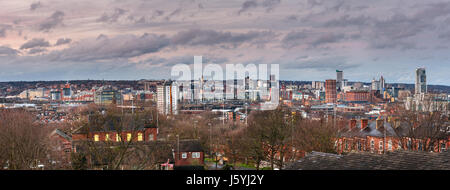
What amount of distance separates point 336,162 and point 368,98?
125893 mm

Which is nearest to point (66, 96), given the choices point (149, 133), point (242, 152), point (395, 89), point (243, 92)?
point (243, 92)

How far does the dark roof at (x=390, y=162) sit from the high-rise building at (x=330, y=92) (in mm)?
120093

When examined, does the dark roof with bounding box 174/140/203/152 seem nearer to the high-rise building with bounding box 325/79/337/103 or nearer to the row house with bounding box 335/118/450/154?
the row house with bounding box 335/118/450/154

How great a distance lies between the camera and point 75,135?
3020cm

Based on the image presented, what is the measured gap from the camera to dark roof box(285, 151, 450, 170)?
838 cm

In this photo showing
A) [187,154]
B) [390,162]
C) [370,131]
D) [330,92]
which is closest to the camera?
[390,162]

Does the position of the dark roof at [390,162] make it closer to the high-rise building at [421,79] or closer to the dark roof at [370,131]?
the dark roof at [370,131]

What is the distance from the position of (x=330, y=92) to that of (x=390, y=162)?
124907 millimetres

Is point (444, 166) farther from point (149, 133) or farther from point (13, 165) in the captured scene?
point (149, 133)

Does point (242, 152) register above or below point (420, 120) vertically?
below

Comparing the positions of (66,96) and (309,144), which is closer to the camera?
(309,144)

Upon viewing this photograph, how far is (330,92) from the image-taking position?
129 m

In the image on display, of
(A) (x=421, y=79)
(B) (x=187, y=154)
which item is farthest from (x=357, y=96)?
(B) (x=187, y=154)

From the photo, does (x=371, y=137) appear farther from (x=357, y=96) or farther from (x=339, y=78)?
(x=339, y=78)
